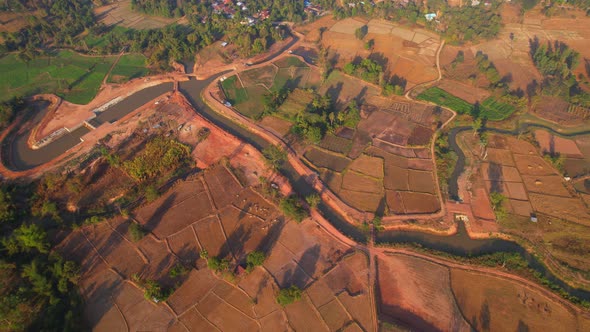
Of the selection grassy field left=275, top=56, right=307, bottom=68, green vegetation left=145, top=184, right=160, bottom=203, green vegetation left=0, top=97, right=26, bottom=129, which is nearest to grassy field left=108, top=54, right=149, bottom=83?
green vegetation left=0, top=97, right=26, bottom=129

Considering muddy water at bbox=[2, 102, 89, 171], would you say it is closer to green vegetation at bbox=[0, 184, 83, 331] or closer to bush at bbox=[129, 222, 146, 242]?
green vegetation at bbox=[0, 184, 83, 331]

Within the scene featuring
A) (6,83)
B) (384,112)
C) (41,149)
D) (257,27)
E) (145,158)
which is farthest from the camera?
(257,27)

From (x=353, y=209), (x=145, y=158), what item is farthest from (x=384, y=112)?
(x=145, y=158)

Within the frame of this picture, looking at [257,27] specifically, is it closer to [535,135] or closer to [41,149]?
[41,149]

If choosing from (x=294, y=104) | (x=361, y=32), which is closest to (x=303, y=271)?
(x=294, y=104)

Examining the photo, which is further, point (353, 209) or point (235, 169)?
point (235, 169)

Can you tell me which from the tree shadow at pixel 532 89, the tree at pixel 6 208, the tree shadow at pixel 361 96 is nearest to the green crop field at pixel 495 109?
the tree shadow at pixel 532 89

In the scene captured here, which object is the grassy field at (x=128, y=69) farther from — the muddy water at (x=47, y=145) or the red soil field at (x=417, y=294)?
the red soil field at (x=417, y=294)
